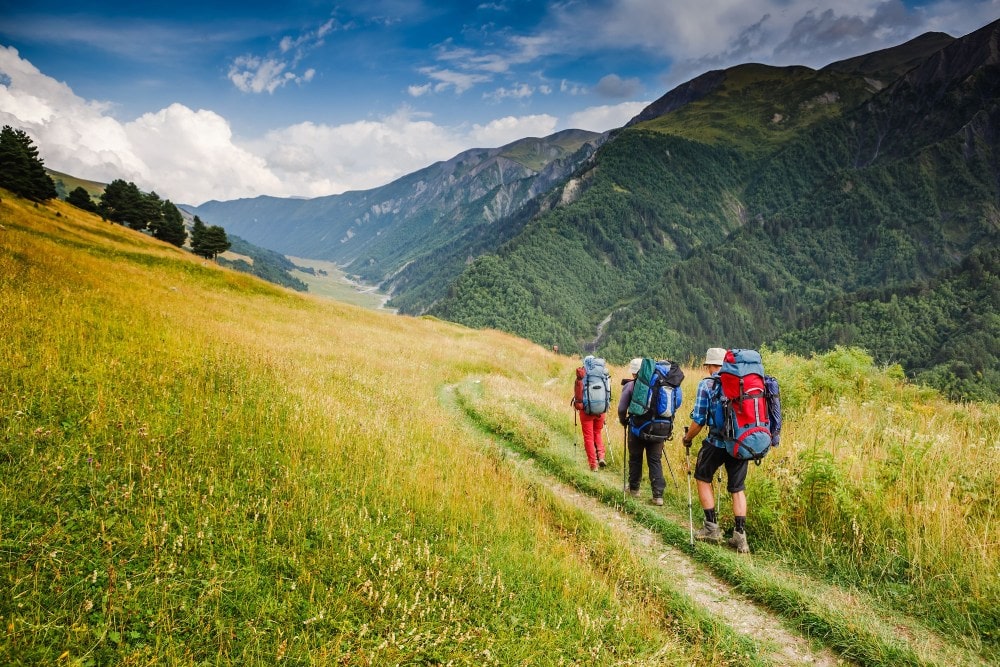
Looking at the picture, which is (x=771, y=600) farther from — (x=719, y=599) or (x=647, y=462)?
(x=647, y=462)

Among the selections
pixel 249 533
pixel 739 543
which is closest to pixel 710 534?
pixel 739 543

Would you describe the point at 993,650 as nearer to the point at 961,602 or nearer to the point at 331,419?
the point at 961,602

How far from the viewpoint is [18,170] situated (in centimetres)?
4809

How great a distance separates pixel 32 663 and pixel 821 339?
21960cm

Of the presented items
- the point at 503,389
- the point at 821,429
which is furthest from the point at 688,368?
the point at 821,429

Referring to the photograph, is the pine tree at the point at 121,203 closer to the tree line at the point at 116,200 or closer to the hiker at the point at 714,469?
the tree line at the point at 116,200

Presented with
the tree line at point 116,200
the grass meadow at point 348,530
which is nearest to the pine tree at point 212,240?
the tree line at point 116,200

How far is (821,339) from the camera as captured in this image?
179125 millimetres

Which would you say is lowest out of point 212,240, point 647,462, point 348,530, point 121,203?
point 647,462

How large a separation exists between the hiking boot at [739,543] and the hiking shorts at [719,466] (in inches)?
24.2

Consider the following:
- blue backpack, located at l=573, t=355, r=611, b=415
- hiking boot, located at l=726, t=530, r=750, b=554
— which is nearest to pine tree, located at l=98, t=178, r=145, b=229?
blue backpack, located at l=573, t=355, r=611, b=415

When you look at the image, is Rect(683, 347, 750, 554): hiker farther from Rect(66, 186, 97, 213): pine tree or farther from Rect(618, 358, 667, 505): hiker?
Rect(66, 186, 97, 213): pine tree

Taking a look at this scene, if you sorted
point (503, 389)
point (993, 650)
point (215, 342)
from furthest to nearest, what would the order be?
point (503, 389) → point (215, 342) → point (993, 650)

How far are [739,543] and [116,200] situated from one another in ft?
312
